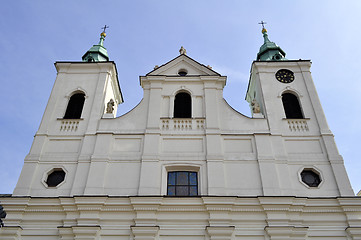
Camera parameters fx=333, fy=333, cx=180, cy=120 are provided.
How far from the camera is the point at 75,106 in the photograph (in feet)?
48.1

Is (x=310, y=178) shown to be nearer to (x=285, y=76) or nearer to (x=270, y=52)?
(x=285, y=76)

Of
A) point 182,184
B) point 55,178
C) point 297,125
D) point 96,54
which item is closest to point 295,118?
point 297,125

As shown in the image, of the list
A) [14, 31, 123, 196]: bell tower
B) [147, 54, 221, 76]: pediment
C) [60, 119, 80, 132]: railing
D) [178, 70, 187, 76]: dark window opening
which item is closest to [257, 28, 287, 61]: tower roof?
[147, 54, 221, 76]: pediment

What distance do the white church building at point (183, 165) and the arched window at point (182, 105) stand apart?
0.04 m

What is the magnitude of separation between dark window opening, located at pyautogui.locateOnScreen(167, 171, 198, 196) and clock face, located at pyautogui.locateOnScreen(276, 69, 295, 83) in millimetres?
6550

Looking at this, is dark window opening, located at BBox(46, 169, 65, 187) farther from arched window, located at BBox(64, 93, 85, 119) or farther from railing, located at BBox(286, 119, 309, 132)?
railing, located at BBox(286, 119, 309, 132)

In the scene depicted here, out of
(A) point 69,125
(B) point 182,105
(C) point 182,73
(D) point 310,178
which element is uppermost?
(C) point 182,73

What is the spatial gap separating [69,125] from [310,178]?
9531 mm

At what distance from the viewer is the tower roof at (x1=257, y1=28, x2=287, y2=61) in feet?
57.7

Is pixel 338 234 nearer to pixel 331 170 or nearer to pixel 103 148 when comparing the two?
pixel 331 170

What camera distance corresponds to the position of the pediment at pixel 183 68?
50.6ft

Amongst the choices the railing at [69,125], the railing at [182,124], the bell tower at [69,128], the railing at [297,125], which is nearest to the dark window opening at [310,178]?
the railing at [297,125]

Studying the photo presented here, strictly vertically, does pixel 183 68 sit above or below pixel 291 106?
above

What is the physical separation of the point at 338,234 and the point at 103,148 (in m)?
8.48
